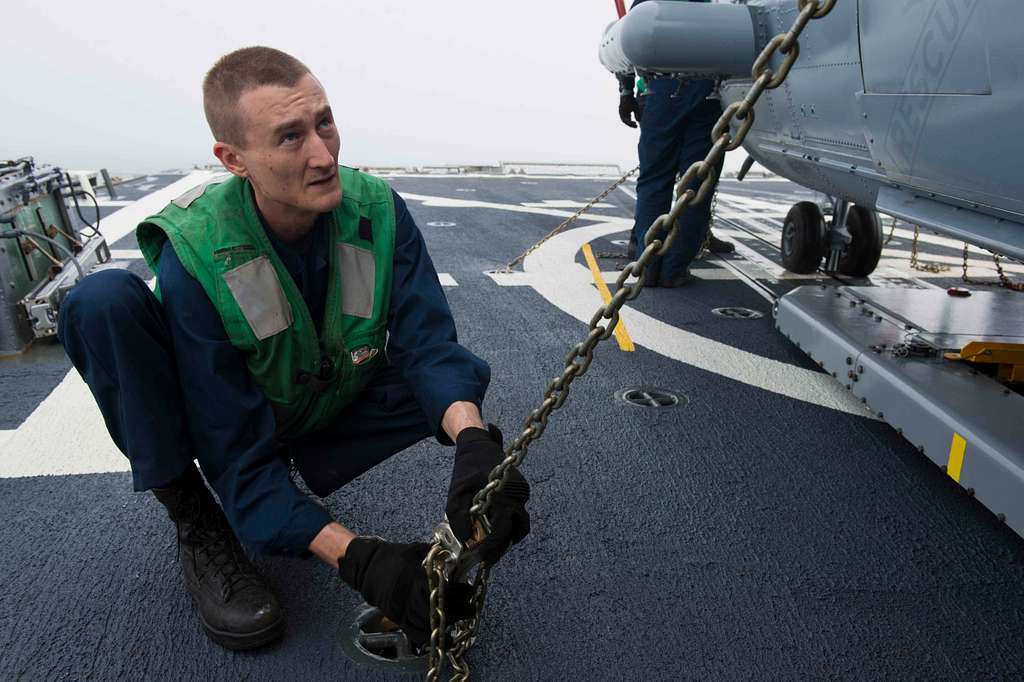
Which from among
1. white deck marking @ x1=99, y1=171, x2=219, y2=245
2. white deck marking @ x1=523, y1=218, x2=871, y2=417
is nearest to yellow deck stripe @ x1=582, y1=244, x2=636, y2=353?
white deck marking @ x1=523, y1=218, x2=871, y2=417

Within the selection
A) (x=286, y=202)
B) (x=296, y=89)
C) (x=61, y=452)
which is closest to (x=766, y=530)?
(x=286, y=202)

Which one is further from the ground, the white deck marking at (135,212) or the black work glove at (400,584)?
the white deck marking at (135,212)

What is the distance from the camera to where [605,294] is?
184 inches

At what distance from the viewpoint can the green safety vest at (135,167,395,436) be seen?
1.70 metres

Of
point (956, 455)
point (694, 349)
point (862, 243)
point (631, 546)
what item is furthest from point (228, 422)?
point (862, 243)

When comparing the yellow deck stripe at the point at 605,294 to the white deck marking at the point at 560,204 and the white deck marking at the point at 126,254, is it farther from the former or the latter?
the white deck marking at the point at 126,254

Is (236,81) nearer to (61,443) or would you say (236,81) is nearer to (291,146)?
(291,146)

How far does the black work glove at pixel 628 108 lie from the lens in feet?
18.5

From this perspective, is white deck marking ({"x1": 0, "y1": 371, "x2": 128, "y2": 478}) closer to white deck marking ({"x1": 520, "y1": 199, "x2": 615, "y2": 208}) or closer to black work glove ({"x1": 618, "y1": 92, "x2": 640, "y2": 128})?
black work glove ({"x1": 618, "y1": 92, "x2": 640, "y2": 128})

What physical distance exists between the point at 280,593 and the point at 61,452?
Answer: 1.23 m

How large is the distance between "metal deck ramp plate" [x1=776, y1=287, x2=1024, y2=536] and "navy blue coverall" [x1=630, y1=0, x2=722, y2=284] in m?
1.14

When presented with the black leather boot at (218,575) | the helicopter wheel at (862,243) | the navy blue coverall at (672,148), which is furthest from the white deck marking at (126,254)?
the helicopter wheel at (862,243)

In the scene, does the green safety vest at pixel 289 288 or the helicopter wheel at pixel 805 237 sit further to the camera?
the helicopter wheel at pixel 805 237

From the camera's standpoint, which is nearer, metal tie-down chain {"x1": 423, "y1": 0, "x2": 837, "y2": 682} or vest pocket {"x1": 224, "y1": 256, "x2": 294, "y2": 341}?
metal tie-down chain {"x1": 423, "y1": 0, "x2": 837, "y2": 682}
